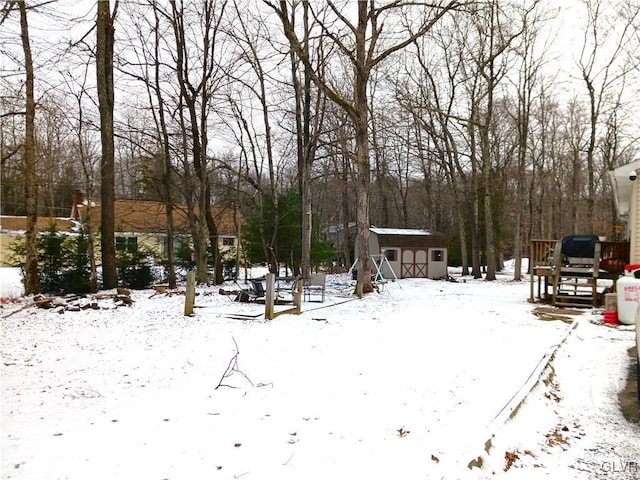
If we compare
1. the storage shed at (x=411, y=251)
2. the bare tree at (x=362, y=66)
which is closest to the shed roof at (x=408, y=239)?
the storage shed at (x=411, y=251)

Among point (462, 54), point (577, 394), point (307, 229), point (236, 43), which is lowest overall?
point (577, 394)

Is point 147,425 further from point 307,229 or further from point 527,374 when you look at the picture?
point 307,229

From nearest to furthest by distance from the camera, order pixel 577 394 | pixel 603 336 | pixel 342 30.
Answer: pixel 577 394 → pixel 603 336 → pixel 342 30

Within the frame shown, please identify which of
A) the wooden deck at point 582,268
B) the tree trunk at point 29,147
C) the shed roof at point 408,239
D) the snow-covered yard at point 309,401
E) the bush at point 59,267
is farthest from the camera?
the shed roof at point 408,239

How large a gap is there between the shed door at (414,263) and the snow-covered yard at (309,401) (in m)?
15.3

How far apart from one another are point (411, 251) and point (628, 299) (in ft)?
50.3

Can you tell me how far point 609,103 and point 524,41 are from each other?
22.2 feet

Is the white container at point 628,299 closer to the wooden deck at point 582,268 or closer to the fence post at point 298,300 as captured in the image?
the wooden deck at point 582,268

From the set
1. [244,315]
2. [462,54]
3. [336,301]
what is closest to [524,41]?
[462,54]

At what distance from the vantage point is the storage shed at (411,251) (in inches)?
934

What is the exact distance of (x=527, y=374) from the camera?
5.38 metres

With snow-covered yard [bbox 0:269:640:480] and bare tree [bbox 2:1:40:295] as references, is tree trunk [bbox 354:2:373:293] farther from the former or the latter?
Answer: bare tree [bbox 2:1:40:295]

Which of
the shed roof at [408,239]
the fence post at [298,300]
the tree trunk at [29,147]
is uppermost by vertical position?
the tree trunk at [29,147]

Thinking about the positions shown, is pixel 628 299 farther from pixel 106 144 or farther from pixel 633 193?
pixel 106 144
